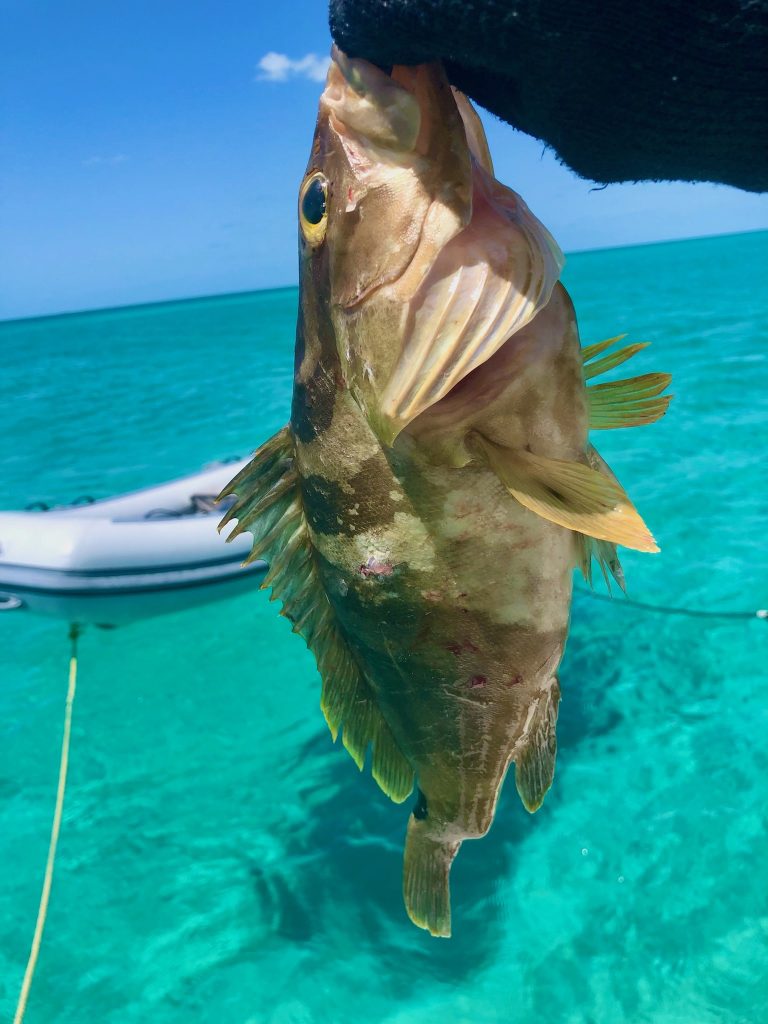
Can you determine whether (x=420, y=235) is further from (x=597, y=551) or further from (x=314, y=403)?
(x=597, y=551)

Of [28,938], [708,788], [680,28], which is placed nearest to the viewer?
[680,28]

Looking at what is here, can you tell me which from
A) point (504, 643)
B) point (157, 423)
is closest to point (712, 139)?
point (504, 643)

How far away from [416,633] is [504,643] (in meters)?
0.20

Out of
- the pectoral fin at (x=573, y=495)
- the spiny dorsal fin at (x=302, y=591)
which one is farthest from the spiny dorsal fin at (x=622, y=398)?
the spiny dorsal fin at (x=302, y=591)

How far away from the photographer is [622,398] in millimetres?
1629

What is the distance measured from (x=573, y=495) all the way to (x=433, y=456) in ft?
0.89

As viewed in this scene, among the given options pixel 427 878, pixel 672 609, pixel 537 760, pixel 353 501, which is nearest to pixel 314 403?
pixel 353 501

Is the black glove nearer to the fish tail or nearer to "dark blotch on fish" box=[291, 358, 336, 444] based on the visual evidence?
"dark blotch on fish" box=[291, 358, 336, 444]

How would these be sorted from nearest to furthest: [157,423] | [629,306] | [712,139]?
[712,139] → [157,423] → [629,306]

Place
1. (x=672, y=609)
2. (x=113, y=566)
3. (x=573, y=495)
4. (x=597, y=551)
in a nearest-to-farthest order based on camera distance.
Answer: (x=573, y=495) → (x=597, y=551) → (x=672, y=609) → (x=113, y=566)

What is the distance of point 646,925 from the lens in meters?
3.72

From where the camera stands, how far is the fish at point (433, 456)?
4.09 feet

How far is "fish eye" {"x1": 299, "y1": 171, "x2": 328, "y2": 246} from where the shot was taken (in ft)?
4.52

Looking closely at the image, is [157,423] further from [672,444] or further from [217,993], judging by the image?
[217,993]
